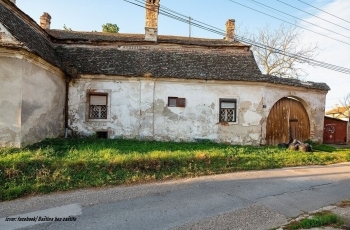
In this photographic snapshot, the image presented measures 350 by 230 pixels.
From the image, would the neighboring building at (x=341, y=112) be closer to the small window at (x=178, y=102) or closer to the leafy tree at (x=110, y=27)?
the small window at (x=178, y=102)

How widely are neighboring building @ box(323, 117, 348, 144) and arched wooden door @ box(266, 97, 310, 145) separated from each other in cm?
450

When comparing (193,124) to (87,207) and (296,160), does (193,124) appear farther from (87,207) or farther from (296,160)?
(87,207)

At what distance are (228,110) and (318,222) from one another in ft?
29.1

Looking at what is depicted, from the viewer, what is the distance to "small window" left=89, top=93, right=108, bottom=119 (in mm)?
12312

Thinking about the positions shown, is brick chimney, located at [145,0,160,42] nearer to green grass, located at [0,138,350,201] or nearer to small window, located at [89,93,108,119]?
small window, located at [89,93,108,119]

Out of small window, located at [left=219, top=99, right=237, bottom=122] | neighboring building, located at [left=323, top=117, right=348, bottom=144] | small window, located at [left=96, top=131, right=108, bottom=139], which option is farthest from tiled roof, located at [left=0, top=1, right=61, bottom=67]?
neighboring building, located at [left=323, top=117, right=348, bottom=144]

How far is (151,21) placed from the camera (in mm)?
14172

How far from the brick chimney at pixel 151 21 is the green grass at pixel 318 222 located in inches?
471

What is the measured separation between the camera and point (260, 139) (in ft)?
41.9

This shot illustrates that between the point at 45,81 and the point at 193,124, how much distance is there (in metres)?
6.97

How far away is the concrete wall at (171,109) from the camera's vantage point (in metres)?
12.1

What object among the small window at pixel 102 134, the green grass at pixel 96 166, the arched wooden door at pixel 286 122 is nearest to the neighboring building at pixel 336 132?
the arched wooden door at pixel 286 122

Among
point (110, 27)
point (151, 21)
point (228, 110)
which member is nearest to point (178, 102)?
point (228, 110)

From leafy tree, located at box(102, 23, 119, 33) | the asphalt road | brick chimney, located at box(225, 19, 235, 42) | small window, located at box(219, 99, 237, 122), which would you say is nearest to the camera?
the asphalt road
